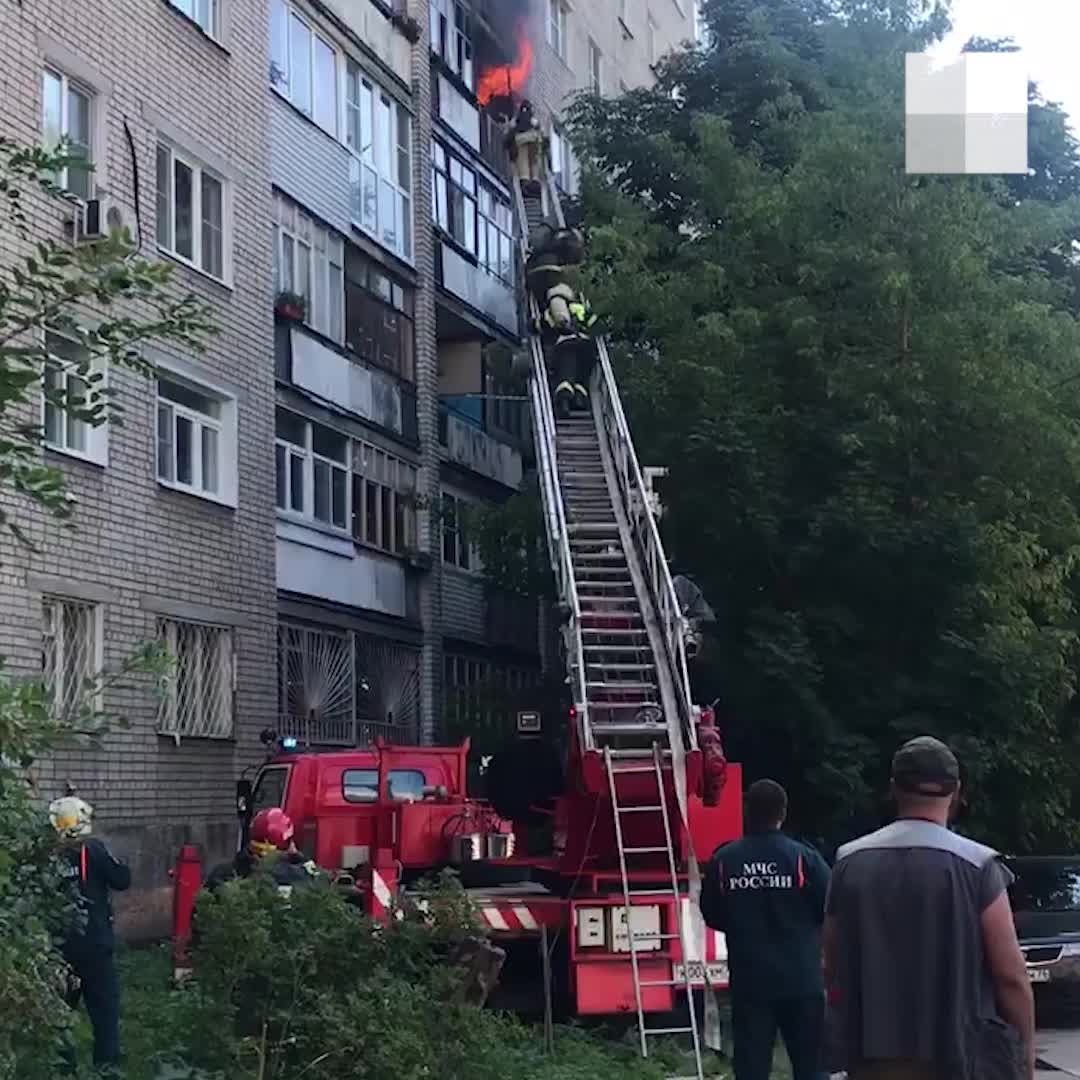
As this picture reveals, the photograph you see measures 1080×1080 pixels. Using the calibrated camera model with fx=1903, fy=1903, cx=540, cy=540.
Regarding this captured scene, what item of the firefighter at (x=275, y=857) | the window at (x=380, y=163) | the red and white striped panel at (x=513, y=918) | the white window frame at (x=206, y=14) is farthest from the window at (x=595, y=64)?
the firefighter at (x=275, y=857)

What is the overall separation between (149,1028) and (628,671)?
4.27m

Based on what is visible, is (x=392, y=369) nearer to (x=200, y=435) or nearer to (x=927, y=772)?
(x=200, y=435)

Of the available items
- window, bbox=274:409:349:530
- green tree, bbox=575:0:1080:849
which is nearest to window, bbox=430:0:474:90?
window, bbox=274:409:349:530

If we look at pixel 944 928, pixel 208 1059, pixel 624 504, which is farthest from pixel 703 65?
pixel 944 928

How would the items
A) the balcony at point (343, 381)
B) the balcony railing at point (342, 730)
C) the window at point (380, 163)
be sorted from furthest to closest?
the window at point (380, 163) < the balcony at point (343, 381) < the balcony railing at point (342, 730)

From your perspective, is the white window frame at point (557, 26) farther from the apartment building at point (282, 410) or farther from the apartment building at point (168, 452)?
the apartment building at point (168, 452)

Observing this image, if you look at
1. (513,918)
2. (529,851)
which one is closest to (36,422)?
(513,918)

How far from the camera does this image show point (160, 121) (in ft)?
61.0

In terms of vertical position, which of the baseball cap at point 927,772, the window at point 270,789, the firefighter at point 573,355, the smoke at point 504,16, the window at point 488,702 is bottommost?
the window at point 270,789

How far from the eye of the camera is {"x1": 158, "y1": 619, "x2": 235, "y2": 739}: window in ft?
60.4

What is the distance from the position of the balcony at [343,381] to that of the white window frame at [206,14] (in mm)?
3187

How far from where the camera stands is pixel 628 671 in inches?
526

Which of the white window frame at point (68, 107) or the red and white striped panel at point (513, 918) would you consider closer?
the red and white striped panel at point (513, 918)

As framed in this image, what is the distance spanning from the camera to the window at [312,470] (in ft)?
69.4
